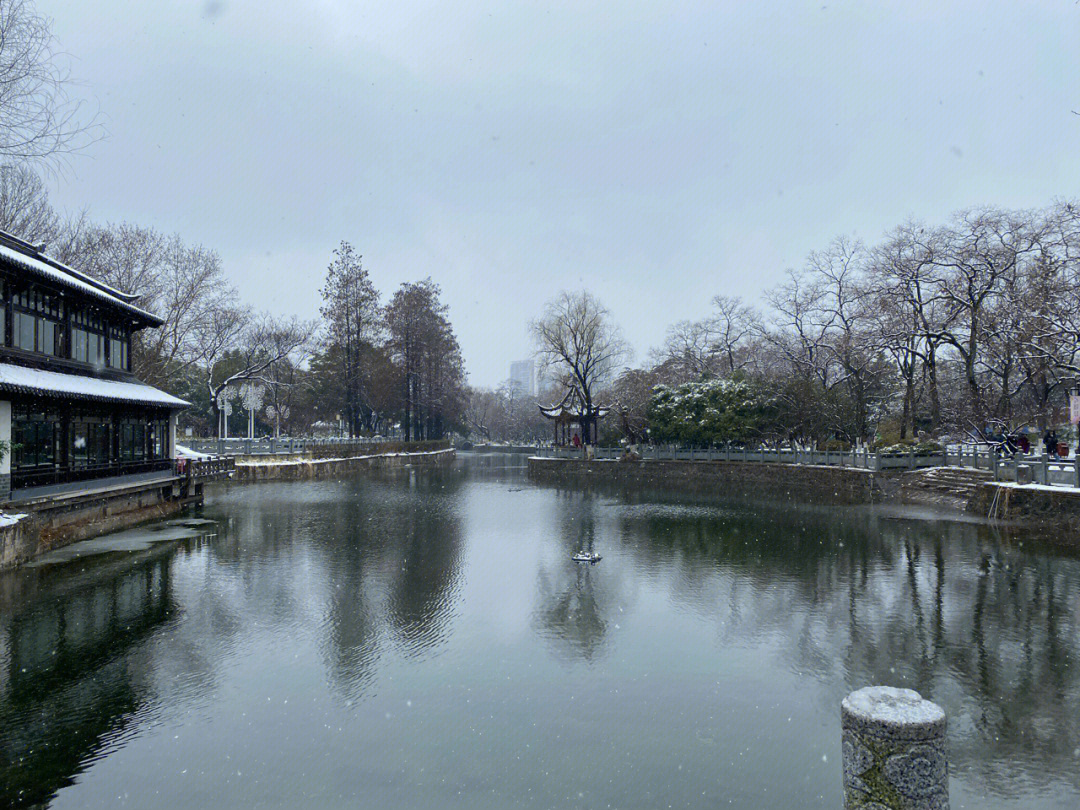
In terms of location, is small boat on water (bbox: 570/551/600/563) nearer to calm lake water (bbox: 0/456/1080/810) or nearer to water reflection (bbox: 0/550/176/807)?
calm lake water (bbox: 0/456/1080/810)

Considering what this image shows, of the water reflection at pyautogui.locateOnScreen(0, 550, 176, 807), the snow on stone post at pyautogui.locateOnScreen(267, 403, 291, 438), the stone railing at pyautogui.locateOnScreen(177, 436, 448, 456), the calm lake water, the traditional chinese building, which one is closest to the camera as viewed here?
the calm lake water

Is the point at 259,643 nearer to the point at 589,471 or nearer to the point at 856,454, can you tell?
the point at 856,454

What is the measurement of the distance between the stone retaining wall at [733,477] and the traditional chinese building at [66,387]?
73.5 feet

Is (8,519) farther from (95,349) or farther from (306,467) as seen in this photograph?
(306,467)

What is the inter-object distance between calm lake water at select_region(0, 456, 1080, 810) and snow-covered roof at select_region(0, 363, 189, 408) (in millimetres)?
4726

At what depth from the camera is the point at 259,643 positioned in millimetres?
9727

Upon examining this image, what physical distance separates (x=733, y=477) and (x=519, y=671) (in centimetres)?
2900

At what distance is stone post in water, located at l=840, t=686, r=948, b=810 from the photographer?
11.5ft

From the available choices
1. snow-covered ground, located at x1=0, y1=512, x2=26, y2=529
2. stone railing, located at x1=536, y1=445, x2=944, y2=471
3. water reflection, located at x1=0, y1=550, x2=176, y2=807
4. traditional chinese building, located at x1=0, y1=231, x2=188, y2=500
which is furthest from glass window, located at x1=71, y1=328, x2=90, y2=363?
stone railing, located at x1=536, y1=445, x2=944, y2=471

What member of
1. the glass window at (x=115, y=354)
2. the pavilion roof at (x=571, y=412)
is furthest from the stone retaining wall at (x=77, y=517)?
the pavilion roof at (x=571, y=412)

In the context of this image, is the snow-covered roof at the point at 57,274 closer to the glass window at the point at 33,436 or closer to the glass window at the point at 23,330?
the glass window at the point at 23,330

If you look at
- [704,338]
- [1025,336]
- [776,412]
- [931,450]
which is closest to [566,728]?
[1025,336]

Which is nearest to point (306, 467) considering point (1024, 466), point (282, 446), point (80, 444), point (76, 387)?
point (282, 446)

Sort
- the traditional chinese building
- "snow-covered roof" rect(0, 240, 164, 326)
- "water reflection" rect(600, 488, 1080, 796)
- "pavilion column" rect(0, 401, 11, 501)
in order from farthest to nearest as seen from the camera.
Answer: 1. "snow-covered roof" rect(0, 240, 164, 326)
2. the traditional chinese building
3. "pavilion column" rect(0, 401, 11, 501)
4. "water reflection" rect(600, 488, 1080, 796)
